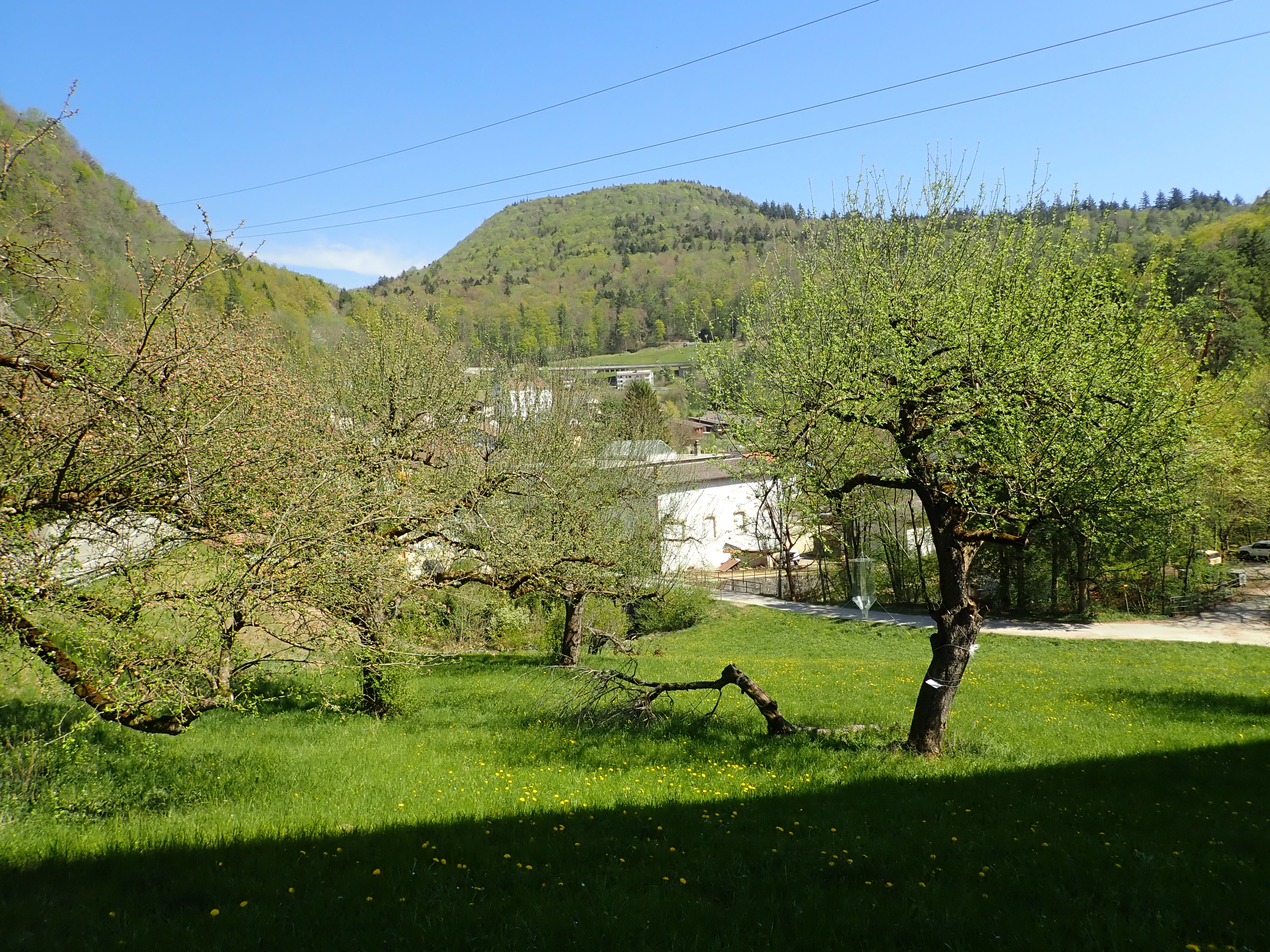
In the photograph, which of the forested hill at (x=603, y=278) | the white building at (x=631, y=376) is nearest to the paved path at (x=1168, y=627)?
the white building at (x=631, y=376)

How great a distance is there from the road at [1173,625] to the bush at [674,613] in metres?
4.97

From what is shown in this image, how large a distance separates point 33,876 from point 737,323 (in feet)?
31.6

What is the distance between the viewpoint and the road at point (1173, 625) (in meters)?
22.0

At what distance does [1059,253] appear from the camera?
28.6 ft

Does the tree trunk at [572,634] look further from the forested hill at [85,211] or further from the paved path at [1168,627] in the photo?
the paved path at [1168,627]

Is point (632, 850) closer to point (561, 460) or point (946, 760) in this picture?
point (946, 760)

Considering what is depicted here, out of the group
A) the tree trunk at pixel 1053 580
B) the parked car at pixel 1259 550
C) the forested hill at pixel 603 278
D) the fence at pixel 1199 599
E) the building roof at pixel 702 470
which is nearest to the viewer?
the building roof at pixel 702 470

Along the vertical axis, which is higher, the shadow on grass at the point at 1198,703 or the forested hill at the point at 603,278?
the forested hill at the point at 603,278

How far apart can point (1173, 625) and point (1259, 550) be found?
18.8m

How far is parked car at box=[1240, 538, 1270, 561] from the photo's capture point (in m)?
36.2

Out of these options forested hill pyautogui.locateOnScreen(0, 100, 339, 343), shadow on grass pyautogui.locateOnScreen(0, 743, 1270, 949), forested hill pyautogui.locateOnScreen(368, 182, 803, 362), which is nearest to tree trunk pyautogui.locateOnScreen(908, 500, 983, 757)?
shadow on grass pyautogui.locateOnScreen(0, 743, 1270, 949)

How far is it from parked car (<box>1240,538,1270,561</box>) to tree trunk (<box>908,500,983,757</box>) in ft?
125

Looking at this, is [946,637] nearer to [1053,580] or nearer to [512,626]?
[512,626]

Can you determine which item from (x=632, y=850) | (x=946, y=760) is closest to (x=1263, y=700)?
(x=946, y=760)
